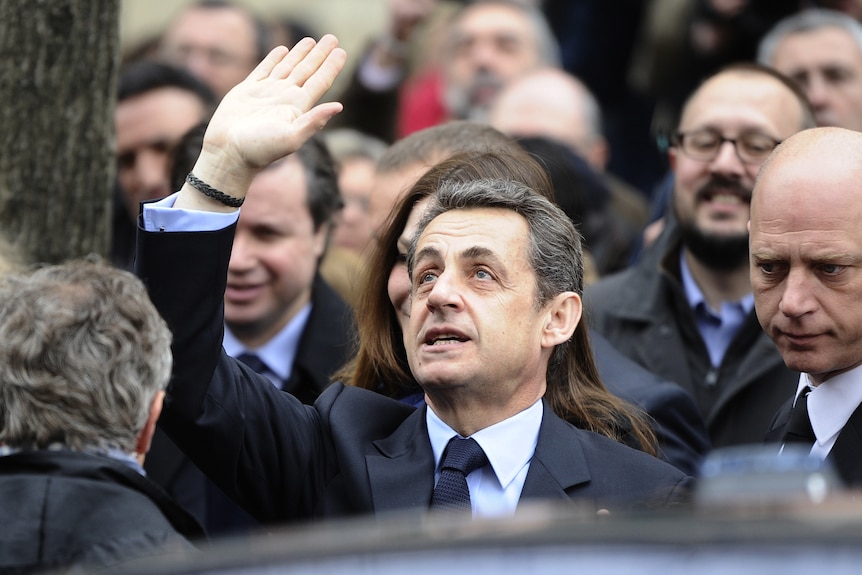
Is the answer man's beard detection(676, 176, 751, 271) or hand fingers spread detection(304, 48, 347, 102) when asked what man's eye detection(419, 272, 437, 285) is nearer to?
hand fingers spread detection(304, 48, 347, 102)

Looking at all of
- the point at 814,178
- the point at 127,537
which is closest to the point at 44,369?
the point at 127,537

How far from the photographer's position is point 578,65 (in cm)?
1008

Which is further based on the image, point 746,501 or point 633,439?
point 633,439

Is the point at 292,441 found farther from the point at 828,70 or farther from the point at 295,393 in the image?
the point at 828,70

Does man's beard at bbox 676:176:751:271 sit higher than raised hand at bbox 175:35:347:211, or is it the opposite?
raised hand at bbox 175:35:347:211

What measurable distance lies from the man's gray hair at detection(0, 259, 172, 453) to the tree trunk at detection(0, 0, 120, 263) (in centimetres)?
197

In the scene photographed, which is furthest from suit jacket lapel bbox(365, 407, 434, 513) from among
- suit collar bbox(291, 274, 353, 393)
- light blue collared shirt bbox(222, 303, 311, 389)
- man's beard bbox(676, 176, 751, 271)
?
man's beard bbox(676, 176, 751, 271)

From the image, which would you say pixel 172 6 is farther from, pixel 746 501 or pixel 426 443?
pixel 746 501

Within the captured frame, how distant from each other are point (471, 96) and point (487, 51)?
14.8 inches

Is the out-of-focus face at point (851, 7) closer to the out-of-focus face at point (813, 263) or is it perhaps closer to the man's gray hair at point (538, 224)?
the out-of-focus face at point (813, 263)

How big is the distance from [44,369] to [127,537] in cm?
40

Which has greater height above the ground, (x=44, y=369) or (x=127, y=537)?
(x=44, y=369)

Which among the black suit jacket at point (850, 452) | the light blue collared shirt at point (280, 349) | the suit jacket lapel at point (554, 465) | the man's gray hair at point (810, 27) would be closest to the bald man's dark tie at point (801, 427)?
the black suit jacket at point (850, 452)

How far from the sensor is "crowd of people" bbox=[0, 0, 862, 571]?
10.6 ft
